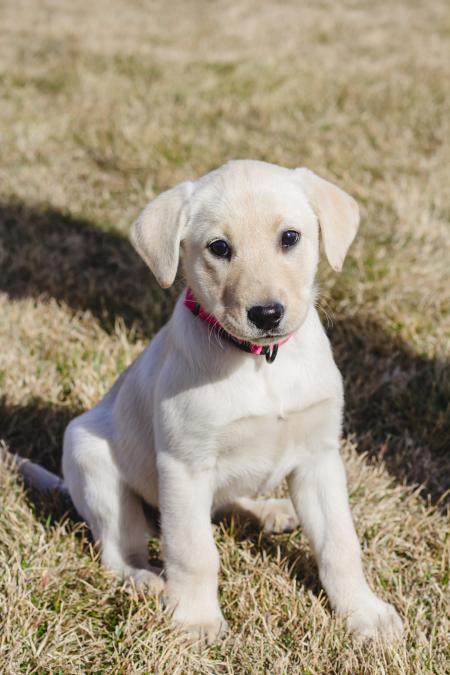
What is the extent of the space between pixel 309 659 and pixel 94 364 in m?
1.89

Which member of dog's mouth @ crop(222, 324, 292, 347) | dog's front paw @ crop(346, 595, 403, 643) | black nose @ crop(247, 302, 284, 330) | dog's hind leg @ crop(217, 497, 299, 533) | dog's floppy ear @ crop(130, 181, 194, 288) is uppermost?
dog's floppy ear @ crop(130, 181, 194, 288)

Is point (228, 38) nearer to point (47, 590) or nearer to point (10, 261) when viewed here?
point (10, 261)

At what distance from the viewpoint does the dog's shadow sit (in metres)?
3.42

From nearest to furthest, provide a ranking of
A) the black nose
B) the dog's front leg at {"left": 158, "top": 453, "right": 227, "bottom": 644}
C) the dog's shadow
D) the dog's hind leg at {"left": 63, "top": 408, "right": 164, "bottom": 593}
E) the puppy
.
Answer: the black nose → the puppy → the dog's front leg at {"left": 158, "top": 453, "right": 227, "bottom": 644} → the dog's hind leg at {"left": 63, "top": 408, "right": 164, "bottom": 593} → the dog's shadow

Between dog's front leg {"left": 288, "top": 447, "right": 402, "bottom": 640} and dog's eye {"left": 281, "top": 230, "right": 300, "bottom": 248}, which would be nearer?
dog's eye {"left": 281, "top": 230, "right": 300, "bottom": 248}

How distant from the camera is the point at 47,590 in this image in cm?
257

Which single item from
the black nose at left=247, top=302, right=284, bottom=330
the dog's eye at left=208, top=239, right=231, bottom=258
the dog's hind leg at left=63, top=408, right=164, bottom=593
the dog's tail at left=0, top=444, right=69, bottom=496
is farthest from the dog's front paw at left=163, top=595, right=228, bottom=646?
the dog's eye at left=208, top=239, right=231, bottom=258

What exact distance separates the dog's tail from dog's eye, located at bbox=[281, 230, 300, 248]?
1362mm

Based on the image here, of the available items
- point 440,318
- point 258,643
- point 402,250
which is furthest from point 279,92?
point 258,643

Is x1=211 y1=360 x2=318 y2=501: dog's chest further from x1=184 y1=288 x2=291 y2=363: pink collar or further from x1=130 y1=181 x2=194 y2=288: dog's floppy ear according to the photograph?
x1=130 y1=181 x2=194 y2=288: dog's floppy ear

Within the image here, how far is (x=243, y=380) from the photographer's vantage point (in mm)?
2400

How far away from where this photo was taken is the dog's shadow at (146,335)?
342 centimetres

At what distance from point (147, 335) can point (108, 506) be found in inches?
62.3

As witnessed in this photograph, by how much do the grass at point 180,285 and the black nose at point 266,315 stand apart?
3.15 ft
